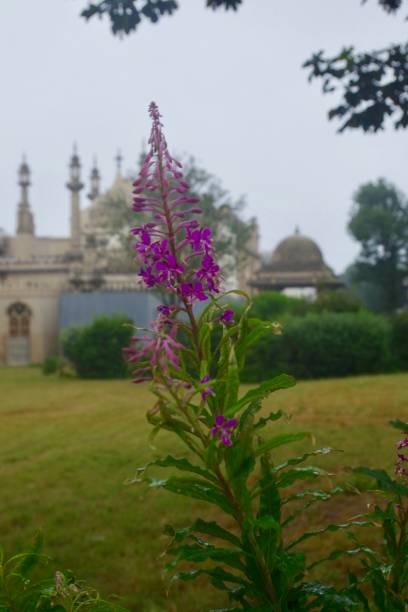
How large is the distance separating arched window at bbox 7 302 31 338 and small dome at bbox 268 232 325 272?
1325 cm

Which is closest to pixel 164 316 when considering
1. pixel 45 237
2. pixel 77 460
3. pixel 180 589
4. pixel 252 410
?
pixel 252 410

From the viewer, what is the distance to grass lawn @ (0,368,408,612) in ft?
17.7

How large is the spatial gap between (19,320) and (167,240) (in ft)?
97.9

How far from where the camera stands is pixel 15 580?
69.5 inches

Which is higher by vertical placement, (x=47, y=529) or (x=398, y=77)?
(x=398, y=77)

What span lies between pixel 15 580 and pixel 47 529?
16.1ft

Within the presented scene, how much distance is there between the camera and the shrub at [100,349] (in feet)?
77.9

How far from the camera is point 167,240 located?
1.72m

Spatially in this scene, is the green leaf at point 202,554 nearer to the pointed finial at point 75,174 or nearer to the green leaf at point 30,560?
the green leaf at point 30,560

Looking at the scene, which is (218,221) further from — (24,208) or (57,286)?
(24,208)

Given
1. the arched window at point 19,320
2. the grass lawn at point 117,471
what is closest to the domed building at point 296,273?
the arched window at point 19,320

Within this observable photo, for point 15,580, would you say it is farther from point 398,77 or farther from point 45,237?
point 45,237

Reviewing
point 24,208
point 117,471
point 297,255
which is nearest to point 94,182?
point 24,208

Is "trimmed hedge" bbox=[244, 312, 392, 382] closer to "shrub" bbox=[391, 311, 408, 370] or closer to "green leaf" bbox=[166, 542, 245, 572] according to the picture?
"shrub" bbox=[391, 311, 408, 370]
